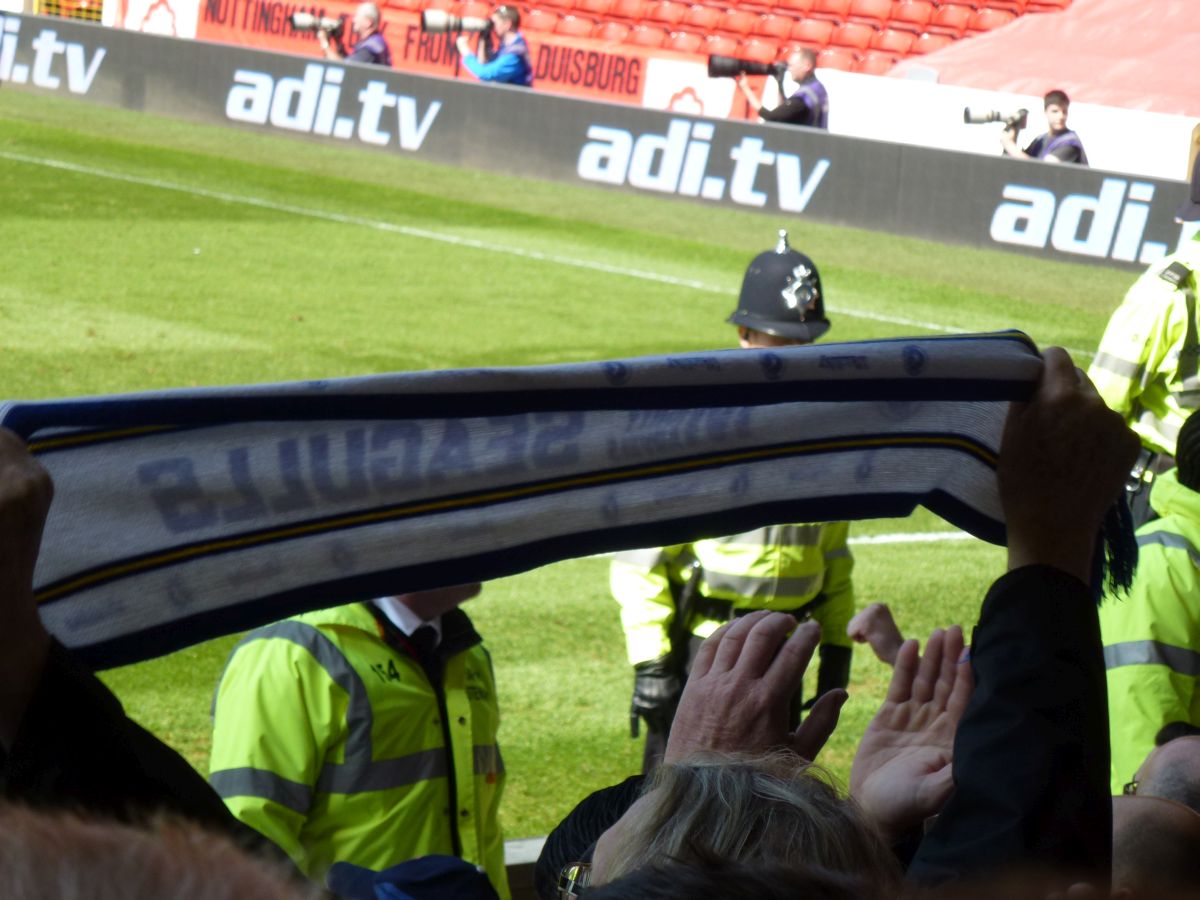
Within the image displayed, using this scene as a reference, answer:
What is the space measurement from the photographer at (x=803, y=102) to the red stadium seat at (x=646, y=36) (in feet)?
39.1

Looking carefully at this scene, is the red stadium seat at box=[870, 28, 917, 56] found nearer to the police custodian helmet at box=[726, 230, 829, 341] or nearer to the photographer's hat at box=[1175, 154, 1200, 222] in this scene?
the photographer's hat at box=[1175, 154, 1200, 222]

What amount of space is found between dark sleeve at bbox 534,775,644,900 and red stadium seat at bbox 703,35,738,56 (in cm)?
2853

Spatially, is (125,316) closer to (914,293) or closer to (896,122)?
(914,293)

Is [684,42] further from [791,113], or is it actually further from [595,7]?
[791,113]

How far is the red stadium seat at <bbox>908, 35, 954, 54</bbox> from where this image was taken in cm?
2942

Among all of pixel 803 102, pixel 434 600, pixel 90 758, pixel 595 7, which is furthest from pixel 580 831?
pixel 595 7

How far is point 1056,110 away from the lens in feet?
57.6

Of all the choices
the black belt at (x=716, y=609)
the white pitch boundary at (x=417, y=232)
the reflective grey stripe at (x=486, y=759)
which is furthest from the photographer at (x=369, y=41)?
the reflective grey stripe at (x=486, y=759)

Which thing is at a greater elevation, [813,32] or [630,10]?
[813,32]

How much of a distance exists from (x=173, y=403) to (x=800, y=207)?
16.6 metres

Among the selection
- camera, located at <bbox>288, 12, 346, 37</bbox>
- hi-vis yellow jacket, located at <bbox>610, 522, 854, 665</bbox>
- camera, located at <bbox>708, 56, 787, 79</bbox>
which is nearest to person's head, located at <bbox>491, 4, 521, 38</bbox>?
camera, located at <bbox>288, 12, 346, 37</bbox>

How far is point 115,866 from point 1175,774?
2.08 metres

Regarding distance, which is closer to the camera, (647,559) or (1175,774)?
(1175,774)

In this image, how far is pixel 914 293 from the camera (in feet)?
51.8
